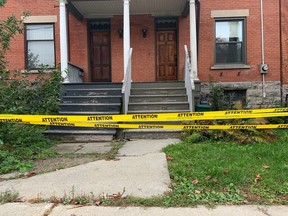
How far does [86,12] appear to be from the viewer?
12.9m

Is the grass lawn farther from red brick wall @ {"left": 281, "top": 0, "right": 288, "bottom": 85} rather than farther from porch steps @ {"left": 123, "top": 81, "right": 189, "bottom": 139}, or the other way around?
red brick wall @ {"left": 281, "top": 0, "right": 288, "bottom": 85}

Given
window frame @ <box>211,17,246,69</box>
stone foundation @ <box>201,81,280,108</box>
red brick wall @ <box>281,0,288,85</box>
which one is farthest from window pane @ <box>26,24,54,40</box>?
red brick wall @ <box>281,0,288,85</box>

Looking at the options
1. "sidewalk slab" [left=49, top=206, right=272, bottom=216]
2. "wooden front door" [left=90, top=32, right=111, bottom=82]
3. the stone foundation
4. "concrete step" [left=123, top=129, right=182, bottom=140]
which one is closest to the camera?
"sidewalk slab" [left=49, top=206, right=272, bottom=216]

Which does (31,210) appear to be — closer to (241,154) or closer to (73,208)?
(73,208)

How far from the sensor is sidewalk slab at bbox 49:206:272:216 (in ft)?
12.5

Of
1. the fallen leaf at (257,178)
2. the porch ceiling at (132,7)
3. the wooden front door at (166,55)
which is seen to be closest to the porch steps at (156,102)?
the wooden front door at (166,55)

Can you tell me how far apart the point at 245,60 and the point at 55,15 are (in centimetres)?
779

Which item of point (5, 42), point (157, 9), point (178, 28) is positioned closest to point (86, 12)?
point (157, 9)

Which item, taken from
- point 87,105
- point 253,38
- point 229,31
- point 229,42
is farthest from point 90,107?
point 253,38

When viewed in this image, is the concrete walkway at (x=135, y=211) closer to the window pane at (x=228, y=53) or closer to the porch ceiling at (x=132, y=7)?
the porch ceiling at (x=132, y=7)

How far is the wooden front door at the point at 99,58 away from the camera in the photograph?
13500 millimetres

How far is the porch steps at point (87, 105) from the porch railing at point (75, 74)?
875 mm

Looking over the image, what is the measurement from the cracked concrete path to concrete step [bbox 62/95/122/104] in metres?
3.79

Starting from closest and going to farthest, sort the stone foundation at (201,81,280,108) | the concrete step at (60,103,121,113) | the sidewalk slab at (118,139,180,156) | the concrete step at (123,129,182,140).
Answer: the sidewalk slab at (118,139,180,156)
the concrete step at (123,129,182,140)
the concrete step at (60,103,121,113)
the stone foundation at (201,81,280,108)
